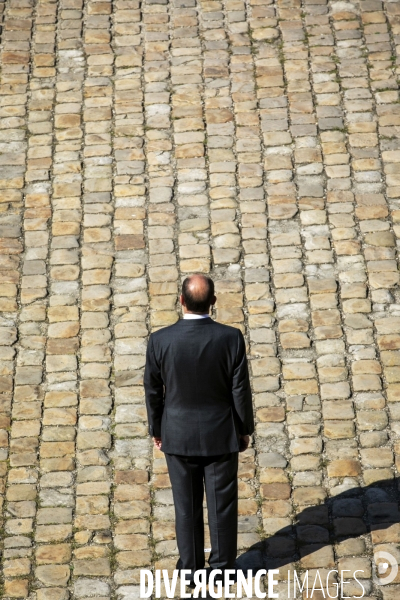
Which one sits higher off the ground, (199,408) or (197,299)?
(197,299)

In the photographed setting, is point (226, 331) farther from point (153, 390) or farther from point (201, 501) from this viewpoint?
point (201, 501)

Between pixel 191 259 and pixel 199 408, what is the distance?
3.02 m

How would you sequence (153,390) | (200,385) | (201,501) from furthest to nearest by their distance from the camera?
1. (201,501)
2. (153,390)
3. (200,385)

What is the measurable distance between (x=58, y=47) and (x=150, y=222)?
121 inches

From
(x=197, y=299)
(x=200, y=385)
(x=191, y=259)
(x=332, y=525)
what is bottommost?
(x=332, y=525)

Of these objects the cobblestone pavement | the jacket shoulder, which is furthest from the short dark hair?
the cobblestone pavement

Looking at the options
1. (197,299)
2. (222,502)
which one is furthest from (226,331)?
(222,502)

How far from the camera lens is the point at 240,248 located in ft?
27.3

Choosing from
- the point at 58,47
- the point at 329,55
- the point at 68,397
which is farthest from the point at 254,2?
the point at 68,397

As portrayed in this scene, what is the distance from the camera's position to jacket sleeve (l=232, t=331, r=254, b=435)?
5305 millimetres

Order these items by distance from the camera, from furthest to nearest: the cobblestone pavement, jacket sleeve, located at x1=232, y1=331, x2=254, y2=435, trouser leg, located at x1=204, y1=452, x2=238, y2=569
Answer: the cobblestone pavement, trouser leg, located at x1=204, y1=452, x2=238, y2=569, jacket sleeve, located at x1=232, y1=331, x2=254, y2=435

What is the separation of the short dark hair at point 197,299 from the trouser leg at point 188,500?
0.89 m

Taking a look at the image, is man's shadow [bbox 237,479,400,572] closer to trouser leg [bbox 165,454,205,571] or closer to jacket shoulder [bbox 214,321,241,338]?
trouser leg [bbox 165,454,205,571]

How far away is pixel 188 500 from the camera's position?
5516 millimetres
